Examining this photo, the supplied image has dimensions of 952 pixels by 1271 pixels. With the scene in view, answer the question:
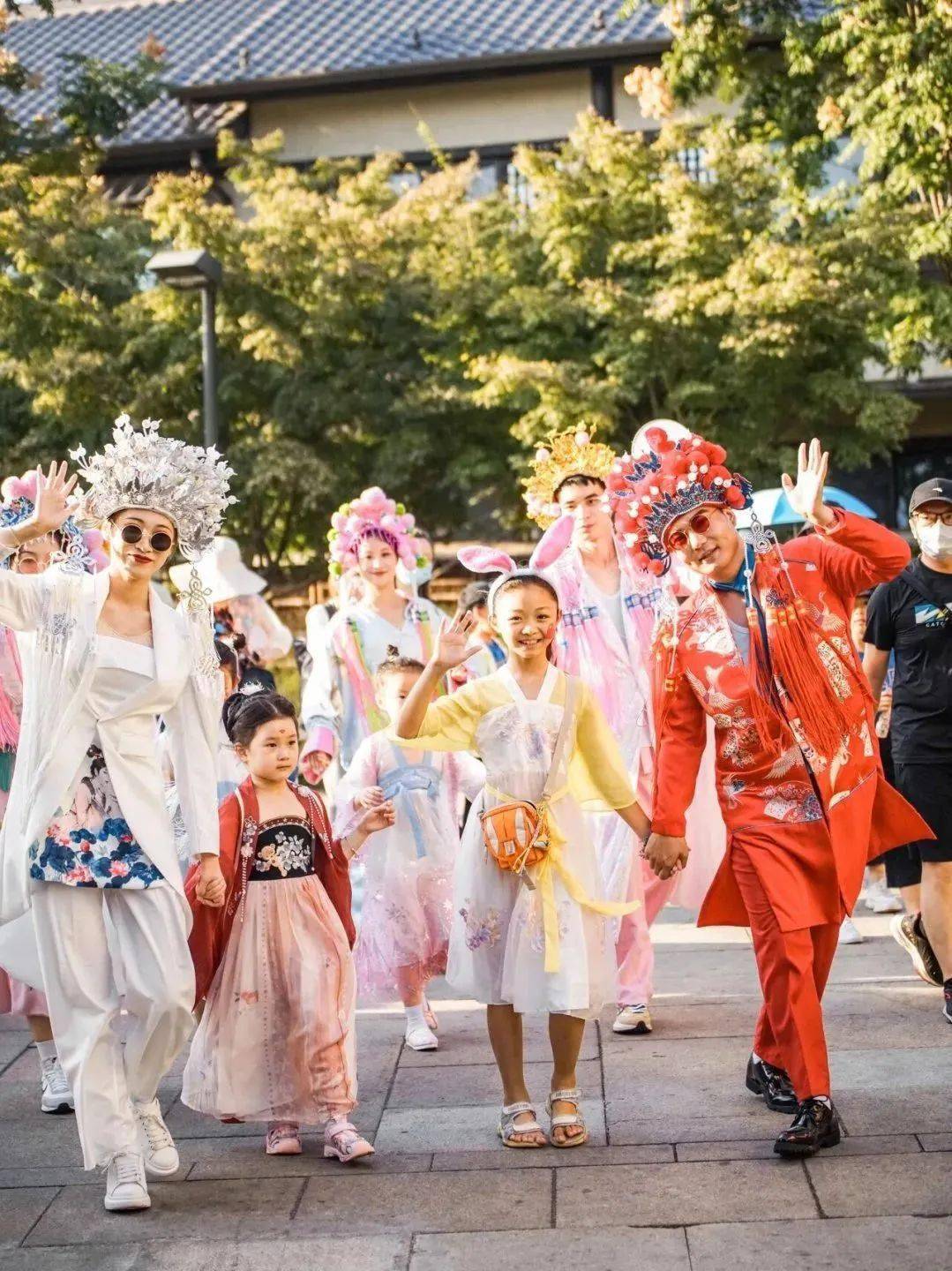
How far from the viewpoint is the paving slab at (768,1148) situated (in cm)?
486

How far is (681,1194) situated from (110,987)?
1696mm

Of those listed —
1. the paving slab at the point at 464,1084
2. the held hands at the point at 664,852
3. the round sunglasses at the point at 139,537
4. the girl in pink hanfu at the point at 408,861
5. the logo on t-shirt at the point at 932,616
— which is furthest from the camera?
the logo on t-shirt at the point at 932,616

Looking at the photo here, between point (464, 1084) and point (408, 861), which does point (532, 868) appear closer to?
point (464, 1084)

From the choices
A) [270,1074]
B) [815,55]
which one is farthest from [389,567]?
[815,55]

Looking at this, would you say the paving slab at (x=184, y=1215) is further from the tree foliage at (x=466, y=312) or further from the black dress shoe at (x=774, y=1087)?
the tree foliage at (x=466, y=312)

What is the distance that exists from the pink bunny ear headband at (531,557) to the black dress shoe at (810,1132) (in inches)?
69.9

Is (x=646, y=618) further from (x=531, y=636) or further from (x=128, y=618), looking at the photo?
(x=128, y=618)

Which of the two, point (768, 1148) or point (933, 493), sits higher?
point (933, 493)

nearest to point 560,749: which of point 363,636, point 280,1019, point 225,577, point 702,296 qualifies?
point 280,1019

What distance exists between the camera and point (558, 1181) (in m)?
4.79

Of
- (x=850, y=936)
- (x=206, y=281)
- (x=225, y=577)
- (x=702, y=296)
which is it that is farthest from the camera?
(x=702, y=296)

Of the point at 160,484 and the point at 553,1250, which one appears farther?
the point at 160,484

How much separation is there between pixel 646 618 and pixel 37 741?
2737 millimetres

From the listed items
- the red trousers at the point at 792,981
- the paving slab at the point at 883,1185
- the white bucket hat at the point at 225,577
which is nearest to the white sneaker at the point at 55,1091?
the red trousers at the point at 792,981
